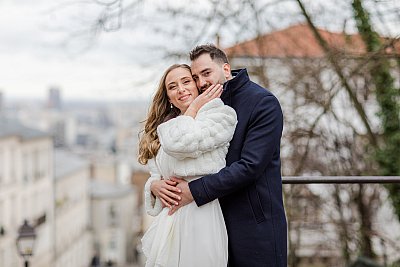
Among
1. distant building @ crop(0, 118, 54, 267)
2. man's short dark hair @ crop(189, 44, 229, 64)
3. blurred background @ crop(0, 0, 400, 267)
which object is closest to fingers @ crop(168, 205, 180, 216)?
man's short dark hair @ crop(189, 44, 229, 64)

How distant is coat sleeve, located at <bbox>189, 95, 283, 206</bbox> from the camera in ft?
8.45

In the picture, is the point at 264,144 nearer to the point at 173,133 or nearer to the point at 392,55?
the point at 173,133

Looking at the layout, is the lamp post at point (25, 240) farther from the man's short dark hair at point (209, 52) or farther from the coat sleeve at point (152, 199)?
the man's short dark hair at point (209, 52)

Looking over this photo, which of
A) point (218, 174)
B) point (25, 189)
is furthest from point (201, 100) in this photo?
point (25, 189)

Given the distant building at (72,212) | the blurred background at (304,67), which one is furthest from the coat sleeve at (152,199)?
the distant building at (72,212)

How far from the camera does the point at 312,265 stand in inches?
718

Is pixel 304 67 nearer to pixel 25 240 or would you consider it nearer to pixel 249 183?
pixel 25 240

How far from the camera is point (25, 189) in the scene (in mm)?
39812

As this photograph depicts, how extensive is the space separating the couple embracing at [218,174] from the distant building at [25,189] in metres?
32.0

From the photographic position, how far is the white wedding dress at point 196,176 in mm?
2564

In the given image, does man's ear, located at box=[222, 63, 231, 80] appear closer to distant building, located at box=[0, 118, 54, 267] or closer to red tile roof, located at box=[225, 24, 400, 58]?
red tile roof, located at box=[225, 24, 400, 58]

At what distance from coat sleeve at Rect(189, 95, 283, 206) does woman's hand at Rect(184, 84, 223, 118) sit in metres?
0.18

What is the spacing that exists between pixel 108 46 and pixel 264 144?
32.5 ft

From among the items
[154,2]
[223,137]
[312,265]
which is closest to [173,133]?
[223,137]
